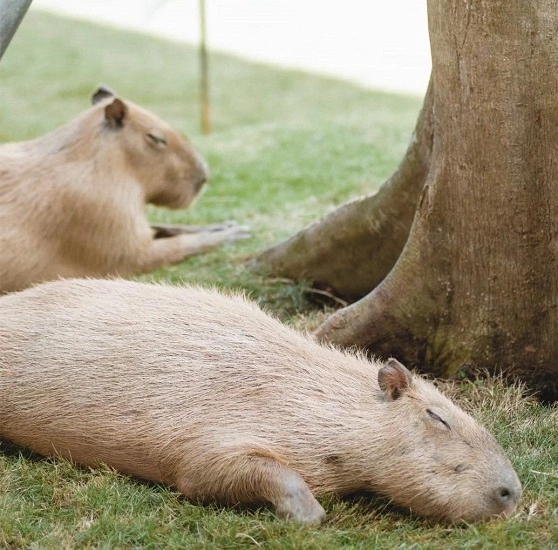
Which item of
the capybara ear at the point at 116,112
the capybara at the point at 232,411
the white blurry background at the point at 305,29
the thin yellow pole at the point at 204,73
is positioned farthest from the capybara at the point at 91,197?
the white blurry background at the point at 305,29

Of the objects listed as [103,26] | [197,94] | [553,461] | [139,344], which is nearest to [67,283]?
[139,344]

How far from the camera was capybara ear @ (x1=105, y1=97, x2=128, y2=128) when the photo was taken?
22.4 feet

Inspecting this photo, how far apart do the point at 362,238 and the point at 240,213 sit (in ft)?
7.94

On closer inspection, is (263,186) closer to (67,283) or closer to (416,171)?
(416,171)

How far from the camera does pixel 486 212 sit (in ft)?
14.9

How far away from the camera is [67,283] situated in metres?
4.89

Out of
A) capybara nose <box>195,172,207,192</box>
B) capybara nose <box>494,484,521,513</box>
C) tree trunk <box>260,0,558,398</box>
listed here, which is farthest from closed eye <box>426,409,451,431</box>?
capybara nose <box>195,172,207,192</box>

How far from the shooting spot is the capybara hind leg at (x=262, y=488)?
3.67 meters

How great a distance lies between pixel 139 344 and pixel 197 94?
563 inches

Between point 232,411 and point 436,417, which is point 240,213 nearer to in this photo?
point 232,411

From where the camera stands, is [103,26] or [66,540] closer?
[66,540]

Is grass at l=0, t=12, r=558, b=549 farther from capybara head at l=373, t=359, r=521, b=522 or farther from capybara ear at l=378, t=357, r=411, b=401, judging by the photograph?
capybara ear at l=378, t=357, r=411, b=401

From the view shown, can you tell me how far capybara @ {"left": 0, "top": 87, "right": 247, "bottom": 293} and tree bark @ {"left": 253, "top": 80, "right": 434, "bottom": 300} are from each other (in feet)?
3.36

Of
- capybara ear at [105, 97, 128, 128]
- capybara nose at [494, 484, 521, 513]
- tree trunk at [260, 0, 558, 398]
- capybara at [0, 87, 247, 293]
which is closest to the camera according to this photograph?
capybara nose at [494, 484, 521, 513]
